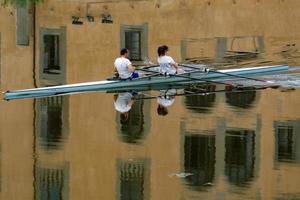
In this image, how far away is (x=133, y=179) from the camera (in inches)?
602

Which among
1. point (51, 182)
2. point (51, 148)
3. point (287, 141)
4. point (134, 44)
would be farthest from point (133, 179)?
point (134, 44)

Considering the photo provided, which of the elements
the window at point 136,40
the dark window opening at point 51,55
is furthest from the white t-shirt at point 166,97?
the window at point 136,40

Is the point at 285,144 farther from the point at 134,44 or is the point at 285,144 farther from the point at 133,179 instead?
the point at 134,44

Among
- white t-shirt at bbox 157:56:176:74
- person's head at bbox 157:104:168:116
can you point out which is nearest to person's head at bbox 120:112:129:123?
person's head at bbox 157:104:168:116

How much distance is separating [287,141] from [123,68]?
6256 mm

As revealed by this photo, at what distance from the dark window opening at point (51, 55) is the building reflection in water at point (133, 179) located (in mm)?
14806

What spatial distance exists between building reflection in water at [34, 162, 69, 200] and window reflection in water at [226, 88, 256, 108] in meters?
5.22

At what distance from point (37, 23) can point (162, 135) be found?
17.8 meters

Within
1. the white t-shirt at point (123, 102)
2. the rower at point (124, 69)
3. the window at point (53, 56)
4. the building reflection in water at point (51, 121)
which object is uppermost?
the window at point (53, 56)

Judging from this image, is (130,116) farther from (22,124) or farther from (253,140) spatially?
(253,140)

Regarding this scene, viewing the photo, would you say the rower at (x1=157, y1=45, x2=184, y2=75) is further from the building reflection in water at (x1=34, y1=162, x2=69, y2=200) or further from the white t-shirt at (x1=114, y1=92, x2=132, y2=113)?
the building reflection in water at (x1=34, y1=162, x2=69, y2=200)

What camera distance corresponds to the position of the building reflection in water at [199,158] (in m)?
14.6

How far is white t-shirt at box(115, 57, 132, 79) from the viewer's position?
71.8 ft

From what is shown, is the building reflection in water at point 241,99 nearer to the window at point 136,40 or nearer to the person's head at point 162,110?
→ the person's head at point 162,110
